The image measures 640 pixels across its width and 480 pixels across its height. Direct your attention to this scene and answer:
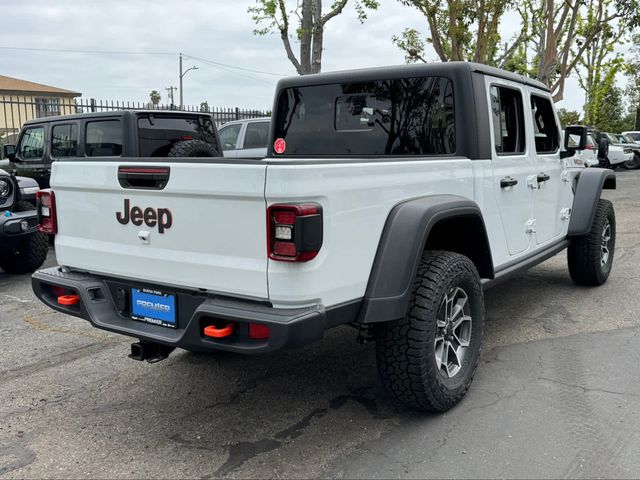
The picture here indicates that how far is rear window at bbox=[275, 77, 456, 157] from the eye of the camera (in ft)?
12.8

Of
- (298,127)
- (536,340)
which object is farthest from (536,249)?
(298,127)

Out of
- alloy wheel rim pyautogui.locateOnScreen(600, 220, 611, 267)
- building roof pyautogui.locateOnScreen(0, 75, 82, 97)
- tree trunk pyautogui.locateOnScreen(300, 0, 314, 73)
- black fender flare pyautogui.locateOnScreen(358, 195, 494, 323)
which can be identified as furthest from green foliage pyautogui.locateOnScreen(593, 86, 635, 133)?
black fender flare pyautogui.locateOnScreen(358, 195, 494, 323)

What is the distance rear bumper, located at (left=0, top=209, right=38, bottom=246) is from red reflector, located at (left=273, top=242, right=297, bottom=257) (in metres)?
4.75

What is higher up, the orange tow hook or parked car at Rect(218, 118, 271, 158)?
parked car at Rect(218, 118, 271, 158)

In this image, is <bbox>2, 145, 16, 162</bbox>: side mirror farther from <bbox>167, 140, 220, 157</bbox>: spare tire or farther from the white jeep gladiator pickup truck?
the white jeep gladiator pickup truck

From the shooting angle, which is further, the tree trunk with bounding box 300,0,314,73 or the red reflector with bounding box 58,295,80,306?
the tree trunk with bounding box 300,0,314,73

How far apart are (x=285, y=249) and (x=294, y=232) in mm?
97

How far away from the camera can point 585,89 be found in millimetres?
32438

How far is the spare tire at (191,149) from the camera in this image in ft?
25.0

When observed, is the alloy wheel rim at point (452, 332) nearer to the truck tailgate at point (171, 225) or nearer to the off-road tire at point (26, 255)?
the truck tailgate at point (171, 225)

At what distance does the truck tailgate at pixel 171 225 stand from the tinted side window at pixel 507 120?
6.84 ft

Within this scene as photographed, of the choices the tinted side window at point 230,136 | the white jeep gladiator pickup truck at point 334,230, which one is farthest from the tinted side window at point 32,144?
the white jeep gladiator pickup truck at point 334,230

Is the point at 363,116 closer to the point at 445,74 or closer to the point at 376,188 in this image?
the point at 445,74

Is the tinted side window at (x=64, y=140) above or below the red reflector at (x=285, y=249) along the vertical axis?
above
